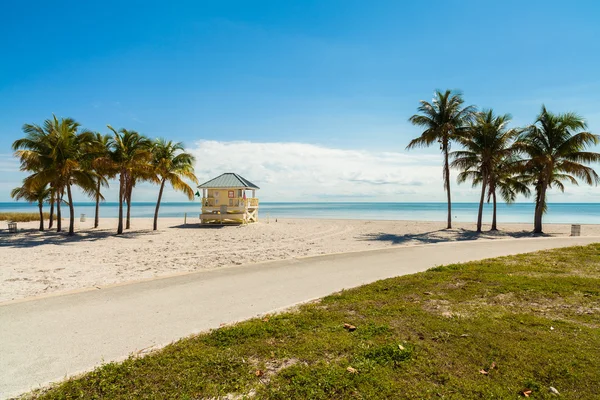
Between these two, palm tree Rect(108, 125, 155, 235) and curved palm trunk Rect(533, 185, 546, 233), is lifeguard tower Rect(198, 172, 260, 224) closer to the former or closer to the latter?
palm tree Rect(108, 125, 155, 235)

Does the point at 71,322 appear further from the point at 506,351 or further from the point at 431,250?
the point at 431,250

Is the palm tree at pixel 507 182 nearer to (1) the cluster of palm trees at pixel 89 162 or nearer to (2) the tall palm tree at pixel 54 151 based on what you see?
(1) the cluster of palm trees at pixel 89 162

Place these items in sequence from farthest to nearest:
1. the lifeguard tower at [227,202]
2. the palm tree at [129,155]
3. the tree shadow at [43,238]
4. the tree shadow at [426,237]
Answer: the lifeguard tower at [227,202] < the palm tree at [129,155] < the tree shadow at [426,237] < the tree shadow at [43,238]

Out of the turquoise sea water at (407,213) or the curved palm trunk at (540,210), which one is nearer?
the curved palm trunk at (540,210)

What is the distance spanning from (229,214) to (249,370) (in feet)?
88.2

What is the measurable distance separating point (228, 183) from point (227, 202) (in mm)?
1779

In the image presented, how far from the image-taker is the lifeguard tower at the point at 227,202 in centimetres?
2992

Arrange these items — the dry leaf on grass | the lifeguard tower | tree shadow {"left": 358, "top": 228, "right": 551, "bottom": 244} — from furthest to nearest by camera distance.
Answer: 1. the lifeguard tower
2. tree shadow {"left": 358, "top": 228, "right": 551, "bottom": 244}
3. the dry leaf on grass

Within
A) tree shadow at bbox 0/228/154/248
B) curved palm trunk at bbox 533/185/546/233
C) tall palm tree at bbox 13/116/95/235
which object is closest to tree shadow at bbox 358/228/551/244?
curved palm trunk at bbox 533/185/546/233

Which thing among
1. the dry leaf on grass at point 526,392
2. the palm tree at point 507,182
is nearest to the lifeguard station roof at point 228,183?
the palm tree at point 507,182

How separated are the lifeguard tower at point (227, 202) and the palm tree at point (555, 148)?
2149 cm

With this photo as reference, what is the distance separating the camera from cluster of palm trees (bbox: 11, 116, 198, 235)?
19781 millimetres

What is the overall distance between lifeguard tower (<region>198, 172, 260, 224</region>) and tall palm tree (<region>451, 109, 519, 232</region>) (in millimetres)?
17582

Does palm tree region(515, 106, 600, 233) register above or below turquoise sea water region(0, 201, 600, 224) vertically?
above
